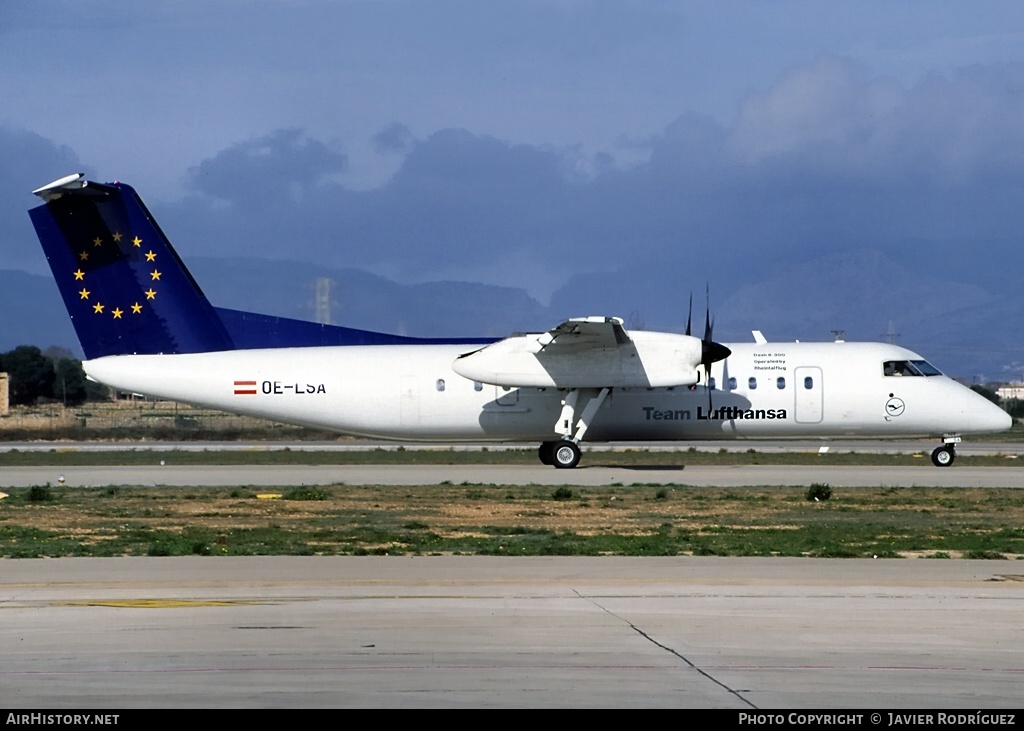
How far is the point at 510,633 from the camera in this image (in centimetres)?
1124

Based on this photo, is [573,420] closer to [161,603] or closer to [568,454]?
[568,454]

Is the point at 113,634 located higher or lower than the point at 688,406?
lower

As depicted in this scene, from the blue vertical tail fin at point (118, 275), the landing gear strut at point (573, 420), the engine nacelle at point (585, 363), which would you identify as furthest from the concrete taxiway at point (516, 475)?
the blue vertical tail fin at point (118, 275)

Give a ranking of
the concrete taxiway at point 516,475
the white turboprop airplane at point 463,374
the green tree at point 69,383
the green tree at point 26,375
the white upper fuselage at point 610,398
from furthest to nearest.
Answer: the green tree at point 69,383 → the green tree at point 26,375 → the white upper fuselage at point 610,398 → the white turboprop airplane at point 463,374 → the concrete taxiway at point 516,475

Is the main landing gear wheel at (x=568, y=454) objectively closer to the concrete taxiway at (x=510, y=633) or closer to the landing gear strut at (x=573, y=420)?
the landing gear strut at (x=573, y=420)

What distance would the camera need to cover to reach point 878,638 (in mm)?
11117

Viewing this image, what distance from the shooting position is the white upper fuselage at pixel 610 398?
34.0 m

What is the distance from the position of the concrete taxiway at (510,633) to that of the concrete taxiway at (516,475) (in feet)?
48.2

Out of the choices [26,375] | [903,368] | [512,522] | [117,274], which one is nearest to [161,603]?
[512,522]

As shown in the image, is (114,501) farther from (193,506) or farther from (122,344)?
(122,344)

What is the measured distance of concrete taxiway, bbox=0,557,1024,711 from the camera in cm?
894

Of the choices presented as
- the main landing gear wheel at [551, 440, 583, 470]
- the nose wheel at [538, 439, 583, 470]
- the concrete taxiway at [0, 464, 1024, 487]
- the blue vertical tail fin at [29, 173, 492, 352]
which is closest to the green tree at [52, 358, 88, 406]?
the concrete taxiway at [0, 464, 1024, 487]

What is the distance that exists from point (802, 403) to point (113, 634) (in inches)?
1011
